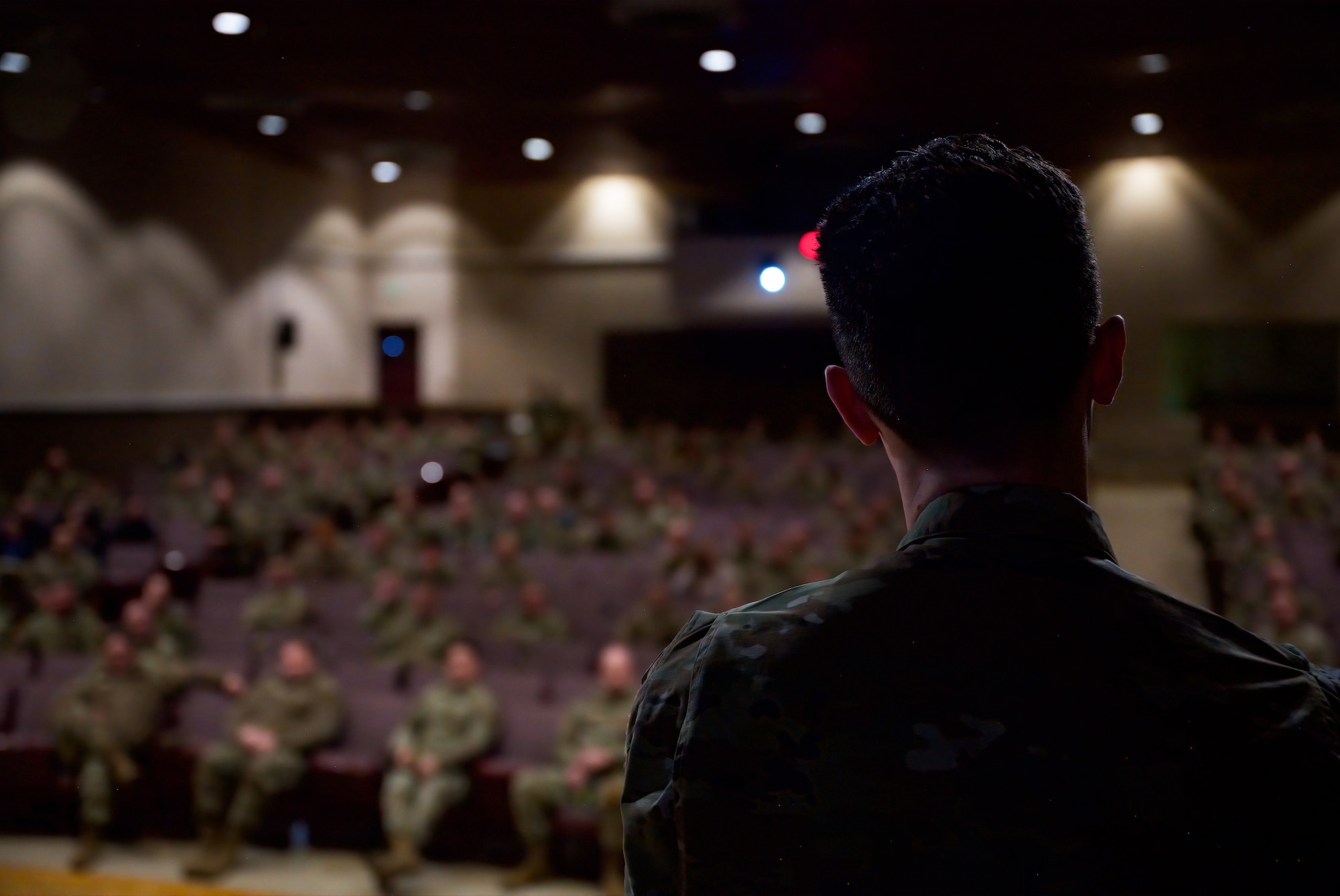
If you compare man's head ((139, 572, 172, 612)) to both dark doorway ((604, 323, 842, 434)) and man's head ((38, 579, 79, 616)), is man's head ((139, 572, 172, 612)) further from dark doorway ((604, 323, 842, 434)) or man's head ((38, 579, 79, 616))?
dark doorway ((604, 323, 842, 434))

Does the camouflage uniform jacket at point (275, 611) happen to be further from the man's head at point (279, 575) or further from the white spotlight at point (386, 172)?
the white spotlight at point (386, 172)

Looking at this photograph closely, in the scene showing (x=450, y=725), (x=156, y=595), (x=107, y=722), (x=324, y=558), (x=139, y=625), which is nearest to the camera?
(x=450, y=725)

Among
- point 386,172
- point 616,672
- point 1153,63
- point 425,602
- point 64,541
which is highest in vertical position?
point 386,172

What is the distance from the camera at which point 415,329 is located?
1423cm

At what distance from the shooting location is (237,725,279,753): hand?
4.19 metres

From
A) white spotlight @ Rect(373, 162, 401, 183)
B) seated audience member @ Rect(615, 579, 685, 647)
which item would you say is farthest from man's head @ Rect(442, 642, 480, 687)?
white spotlight @ Rect(373, 162, 401, 183)

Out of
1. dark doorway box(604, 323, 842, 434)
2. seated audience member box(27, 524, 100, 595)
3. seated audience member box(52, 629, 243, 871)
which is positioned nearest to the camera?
seated audience member box(52, 629, 243, 871)

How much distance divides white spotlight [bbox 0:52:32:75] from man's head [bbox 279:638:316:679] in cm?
545

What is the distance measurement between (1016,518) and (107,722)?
458 cm

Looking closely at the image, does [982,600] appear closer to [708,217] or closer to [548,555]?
[548,555]

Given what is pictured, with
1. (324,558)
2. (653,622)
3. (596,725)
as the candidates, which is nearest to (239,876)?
(596,725)

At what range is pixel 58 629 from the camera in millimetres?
5262

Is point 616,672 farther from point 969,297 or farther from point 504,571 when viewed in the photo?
point 969,297

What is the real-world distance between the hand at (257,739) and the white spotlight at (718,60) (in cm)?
525
